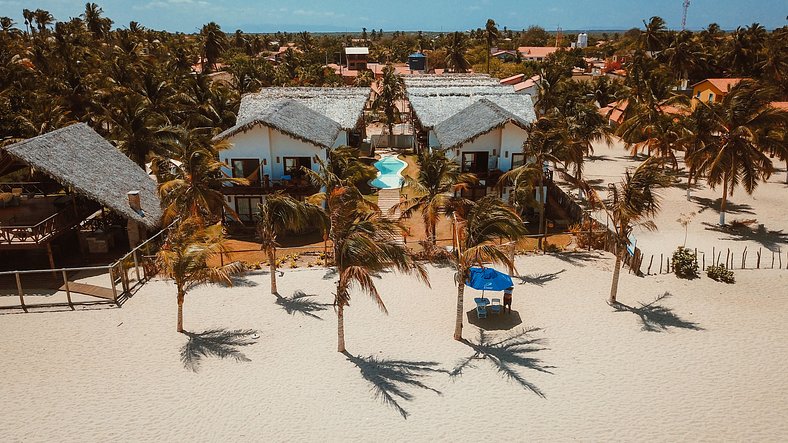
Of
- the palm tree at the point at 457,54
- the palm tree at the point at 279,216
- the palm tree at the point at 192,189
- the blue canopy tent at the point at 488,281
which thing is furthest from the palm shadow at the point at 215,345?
the palm tree at the point at 457,54

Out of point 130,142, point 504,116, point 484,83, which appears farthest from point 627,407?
point 484,83

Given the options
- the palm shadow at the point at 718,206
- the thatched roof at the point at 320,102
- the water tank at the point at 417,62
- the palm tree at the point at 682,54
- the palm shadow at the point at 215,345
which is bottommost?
the palm shadow at the point at 215,345

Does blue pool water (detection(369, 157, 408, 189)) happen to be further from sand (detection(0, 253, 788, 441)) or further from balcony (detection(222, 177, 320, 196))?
sand (detection(0, 253, 788, 441))

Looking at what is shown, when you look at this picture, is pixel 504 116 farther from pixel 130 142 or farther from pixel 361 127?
pixel 130 142

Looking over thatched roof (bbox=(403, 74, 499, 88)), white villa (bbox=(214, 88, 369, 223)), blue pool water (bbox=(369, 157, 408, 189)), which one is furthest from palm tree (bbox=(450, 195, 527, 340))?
thatched roof (bbox=(403, 74, 499, 88))

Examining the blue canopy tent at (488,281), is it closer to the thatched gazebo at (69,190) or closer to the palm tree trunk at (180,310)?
the palm tree trunk at (180,310)

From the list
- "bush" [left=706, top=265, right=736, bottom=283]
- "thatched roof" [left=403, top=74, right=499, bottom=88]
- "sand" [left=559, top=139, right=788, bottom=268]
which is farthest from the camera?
"thatched roof" [left=403, top=74, right=499, bottom=88]
